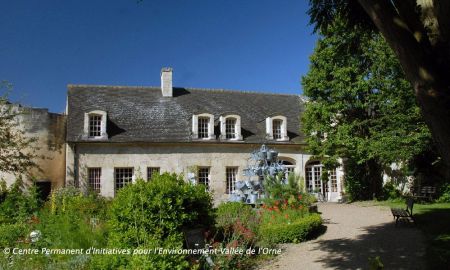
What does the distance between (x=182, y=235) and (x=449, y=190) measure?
16.5 meters

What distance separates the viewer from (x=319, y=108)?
21750 mm

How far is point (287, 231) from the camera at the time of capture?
A: 10.3 metres

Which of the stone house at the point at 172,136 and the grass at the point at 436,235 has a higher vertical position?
the stone house at the point at 172,136

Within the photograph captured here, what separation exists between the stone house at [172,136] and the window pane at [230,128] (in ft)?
0.20

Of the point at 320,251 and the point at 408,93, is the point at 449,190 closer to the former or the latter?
the point at 408,93

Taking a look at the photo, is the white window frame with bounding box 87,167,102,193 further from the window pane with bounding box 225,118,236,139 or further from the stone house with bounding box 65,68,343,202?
the window pane with bounding box 225,118,236,139

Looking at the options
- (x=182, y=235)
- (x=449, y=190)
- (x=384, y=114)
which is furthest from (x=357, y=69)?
(x=182, y=235)

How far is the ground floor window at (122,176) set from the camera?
2077cm

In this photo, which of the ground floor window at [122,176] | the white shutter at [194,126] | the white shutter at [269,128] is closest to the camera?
the ground floor window at [122,176]

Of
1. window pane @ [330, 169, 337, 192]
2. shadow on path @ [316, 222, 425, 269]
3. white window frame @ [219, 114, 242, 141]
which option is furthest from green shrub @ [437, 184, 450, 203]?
white window frame @ [219, 114, 242, 141]

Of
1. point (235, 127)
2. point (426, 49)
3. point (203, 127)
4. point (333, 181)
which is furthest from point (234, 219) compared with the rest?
point (333, 181)

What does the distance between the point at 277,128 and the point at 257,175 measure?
8970mm

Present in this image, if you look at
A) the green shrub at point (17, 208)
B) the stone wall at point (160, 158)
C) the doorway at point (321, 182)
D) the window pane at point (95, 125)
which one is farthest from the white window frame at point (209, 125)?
the green shrub at point (17, 208)

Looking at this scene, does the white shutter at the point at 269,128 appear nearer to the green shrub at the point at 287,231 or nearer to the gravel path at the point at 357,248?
the gravel path at the point at 357,248
